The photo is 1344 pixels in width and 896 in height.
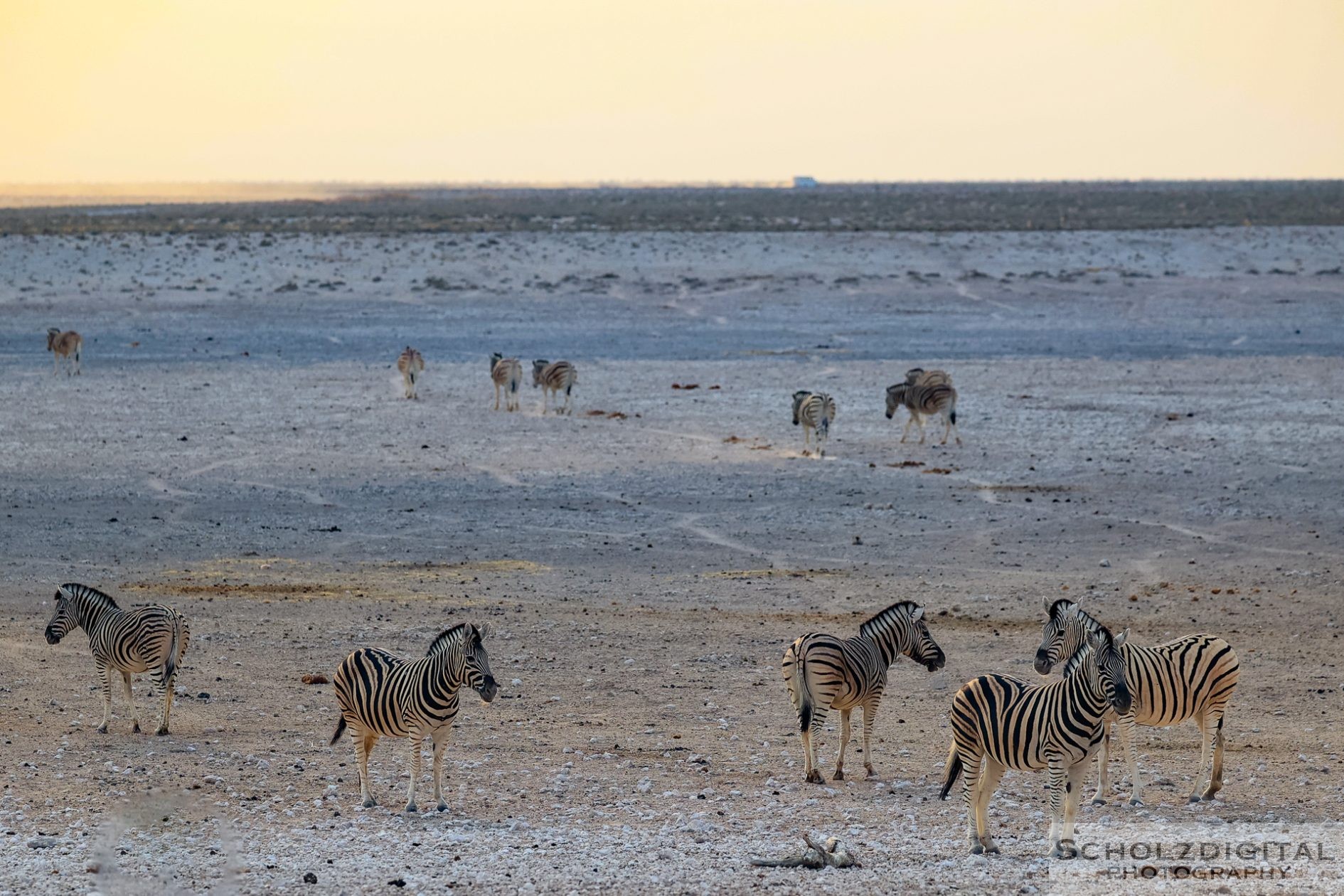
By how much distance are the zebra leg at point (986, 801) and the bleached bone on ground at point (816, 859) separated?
720mm

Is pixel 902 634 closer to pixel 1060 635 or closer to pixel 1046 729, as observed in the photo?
pixel 1060 635

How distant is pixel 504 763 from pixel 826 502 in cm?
1010

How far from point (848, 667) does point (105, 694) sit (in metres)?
5.23

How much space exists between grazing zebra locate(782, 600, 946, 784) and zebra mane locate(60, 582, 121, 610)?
500 cm

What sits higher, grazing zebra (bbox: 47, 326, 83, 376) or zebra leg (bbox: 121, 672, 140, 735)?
grazing zebra (bbox: 47, 326, 83, 376)

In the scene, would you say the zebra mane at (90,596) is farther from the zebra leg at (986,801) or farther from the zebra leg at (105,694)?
the zebra leg at (986,801)

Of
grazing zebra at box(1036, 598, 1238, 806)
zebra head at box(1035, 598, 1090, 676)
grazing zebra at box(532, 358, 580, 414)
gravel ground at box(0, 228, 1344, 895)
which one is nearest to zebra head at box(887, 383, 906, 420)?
gravel ground at box(0, 228, 1344, 895)

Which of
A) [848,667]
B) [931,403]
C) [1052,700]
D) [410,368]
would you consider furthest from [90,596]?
[410,368]

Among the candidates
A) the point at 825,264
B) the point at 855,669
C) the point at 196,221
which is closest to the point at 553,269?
the point at 825,264

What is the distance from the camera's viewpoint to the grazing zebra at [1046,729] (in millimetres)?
8148

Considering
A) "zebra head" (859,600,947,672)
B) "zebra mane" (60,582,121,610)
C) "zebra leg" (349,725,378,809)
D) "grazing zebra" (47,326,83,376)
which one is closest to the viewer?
"zebra leg" (349,725,378,809)

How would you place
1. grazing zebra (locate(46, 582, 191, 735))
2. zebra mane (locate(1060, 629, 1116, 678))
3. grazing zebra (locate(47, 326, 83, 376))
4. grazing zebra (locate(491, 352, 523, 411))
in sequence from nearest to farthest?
zebra mane (locate(1060, 629, 1116, 678))
grazing zebra (locate(46, 582, 191, 735))
grazing zebra (locate(491, 352, 523, 411))
grazing zebra (locate(47, 326, 83, 376))

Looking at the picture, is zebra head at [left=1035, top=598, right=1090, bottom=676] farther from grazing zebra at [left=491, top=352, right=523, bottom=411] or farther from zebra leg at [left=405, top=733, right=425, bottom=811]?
grazing zebra at [left=491, top=352, right=523, bottom=411]

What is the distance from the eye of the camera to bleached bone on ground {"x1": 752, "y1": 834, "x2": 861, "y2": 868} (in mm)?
8055
